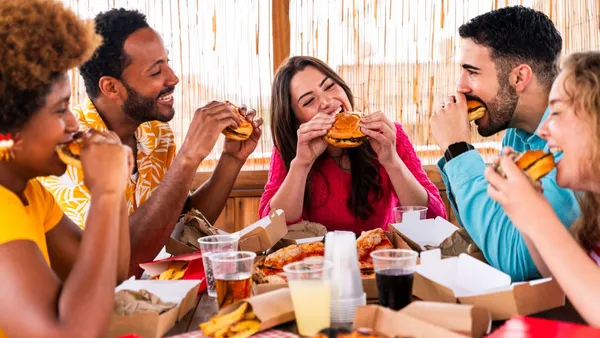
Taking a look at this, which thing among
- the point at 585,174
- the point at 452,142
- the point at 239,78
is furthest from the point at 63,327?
the point at 239,78

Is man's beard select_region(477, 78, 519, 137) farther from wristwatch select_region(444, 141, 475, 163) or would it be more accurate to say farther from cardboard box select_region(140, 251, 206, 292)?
cardboard box select_region(140, 251, 206, 292)

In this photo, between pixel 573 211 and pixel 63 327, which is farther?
pixel 573 211

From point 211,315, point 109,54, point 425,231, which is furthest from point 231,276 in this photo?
point 109,54

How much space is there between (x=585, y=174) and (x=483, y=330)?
521 millimetres

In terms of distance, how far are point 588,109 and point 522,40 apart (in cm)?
86

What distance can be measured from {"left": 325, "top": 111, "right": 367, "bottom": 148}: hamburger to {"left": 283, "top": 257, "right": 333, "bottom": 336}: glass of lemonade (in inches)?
57.1

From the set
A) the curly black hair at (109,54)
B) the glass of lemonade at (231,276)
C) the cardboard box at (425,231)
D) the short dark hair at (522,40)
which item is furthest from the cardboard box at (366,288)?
the curly black hair at (109,54)

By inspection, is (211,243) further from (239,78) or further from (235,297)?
(239,78)

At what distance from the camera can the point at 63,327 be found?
1346 millimetres

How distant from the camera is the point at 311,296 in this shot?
143 centimetres

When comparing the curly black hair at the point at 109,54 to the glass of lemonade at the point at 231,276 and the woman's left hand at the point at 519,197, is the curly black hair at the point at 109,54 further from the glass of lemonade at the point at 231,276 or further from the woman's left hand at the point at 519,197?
the woman's left hand at the point at 519,197

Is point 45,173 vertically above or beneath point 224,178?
above

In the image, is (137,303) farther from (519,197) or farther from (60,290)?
(519,197)

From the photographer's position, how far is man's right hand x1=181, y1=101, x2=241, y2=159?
8.64 ft
